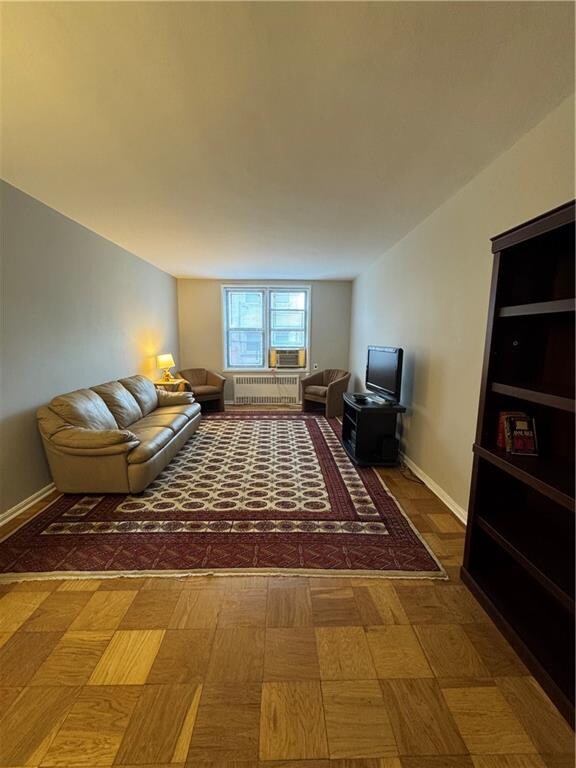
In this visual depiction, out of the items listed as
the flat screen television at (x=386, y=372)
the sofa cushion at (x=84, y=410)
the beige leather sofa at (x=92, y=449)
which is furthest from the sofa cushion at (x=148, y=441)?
the flat screen television at (x=386, y=372)

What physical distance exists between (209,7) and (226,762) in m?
2.53

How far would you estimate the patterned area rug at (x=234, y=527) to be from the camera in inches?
76.1

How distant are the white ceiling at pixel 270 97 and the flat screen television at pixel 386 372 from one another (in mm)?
1404

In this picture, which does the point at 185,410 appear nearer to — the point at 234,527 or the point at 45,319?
the point at 45,319

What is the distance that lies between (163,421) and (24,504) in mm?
1358

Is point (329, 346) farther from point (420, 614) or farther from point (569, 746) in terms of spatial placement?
point (569, 746)

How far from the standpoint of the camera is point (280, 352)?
6445 millimetres

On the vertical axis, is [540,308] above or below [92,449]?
above

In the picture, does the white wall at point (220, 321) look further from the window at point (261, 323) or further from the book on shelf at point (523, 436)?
the book on shelf at point (523, 436)

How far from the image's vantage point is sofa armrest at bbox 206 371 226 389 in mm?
5645

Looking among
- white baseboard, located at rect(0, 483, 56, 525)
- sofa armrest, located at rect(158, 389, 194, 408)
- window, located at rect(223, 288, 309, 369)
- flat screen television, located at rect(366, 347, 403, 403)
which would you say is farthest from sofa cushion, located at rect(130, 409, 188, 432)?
window, located at rect(223, 288, 309, 369)

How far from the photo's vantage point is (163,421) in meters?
3.56

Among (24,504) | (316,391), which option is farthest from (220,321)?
(24,504)

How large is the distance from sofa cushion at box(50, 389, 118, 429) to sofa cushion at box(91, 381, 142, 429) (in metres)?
0.10
